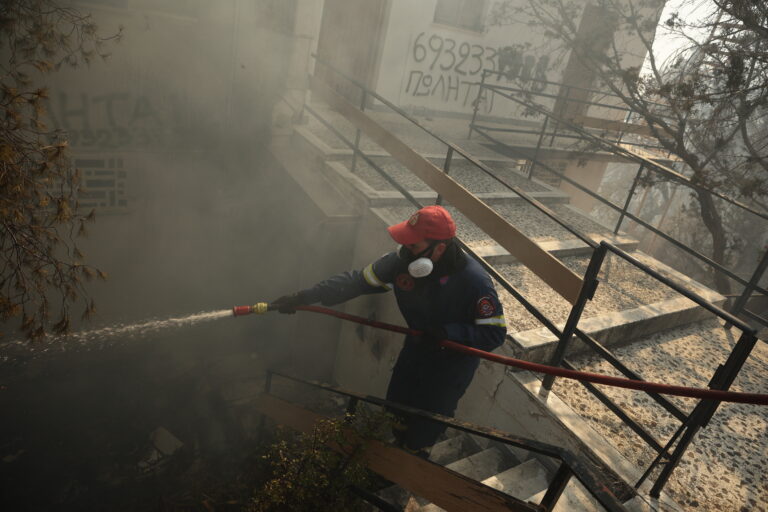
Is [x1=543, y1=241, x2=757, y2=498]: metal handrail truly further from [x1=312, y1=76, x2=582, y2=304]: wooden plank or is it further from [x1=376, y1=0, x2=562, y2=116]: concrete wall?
[x1=376, y1=0, x2=562, y2=116]: concrete wall

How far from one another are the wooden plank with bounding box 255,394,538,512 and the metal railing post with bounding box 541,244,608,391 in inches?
48.3

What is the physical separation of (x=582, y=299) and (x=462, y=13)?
783 cm

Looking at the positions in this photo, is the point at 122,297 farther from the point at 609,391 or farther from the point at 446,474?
the point at 609,391

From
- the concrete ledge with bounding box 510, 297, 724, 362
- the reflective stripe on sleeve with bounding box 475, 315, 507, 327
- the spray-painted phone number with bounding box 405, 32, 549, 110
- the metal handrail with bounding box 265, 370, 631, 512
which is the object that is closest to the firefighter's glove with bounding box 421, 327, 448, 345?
the reflective stripe on sleeve with bounding box 475, 315, 507, 327

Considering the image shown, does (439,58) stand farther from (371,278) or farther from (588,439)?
(588,439)

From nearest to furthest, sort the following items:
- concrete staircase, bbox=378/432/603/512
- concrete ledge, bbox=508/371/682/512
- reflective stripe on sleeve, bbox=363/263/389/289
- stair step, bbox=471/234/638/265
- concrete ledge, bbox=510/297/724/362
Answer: concrete ledge, bbox=508/371/682/512 < concrete staircase, bbox=378/432/603/512 < reflective stripe on sleeve, bbox=363/263/389/289 < concrete ledge, bbox=510/297/724/362 < stair step, bbox=471/234/638/265

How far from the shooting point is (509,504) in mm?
2375

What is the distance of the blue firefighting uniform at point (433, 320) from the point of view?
10.4 feet

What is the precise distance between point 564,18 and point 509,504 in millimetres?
10208

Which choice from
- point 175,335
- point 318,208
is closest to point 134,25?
point 318,208

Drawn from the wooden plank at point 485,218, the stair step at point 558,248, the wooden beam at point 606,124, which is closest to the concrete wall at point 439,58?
the wooden beam at point 606,124

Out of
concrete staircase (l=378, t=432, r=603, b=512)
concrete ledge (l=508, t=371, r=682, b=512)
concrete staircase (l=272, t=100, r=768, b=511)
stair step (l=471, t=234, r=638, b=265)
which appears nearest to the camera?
concrete ledge (l=508, t=371, r=682, b=512)

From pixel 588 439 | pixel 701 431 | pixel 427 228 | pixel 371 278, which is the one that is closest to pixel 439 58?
pixel 371 278

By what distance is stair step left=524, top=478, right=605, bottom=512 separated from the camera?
2.87 meters
